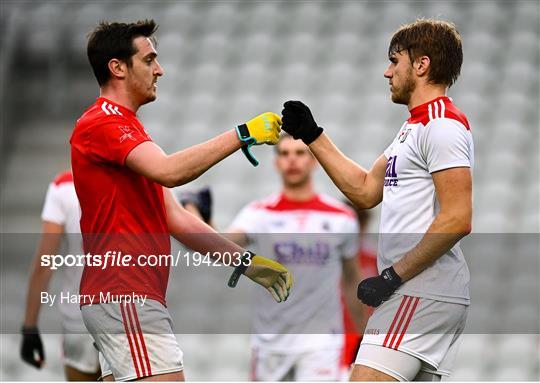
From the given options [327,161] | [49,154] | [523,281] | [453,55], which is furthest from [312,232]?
[49,154]

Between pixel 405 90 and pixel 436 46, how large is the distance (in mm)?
204

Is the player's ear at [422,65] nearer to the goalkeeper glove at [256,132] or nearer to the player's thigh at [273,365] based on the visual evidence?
the goalkeeper glove at [256,132]

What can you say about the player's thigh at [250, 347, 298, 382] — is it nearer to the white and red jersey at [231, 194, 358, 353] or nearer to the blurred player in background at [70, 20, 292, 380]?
the white and red jersey at [231, 194, 358, 353]

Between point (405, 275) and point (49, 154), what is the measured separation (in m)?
7.75

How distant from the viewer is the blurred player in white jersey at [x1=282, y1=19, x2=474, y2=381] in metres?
3.65

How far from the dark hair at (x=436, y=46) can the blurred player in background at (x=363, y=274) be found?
2972mm

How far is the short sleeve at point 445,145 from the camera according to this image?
11.9 feet

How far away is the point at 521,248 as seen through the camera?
9.59 meters

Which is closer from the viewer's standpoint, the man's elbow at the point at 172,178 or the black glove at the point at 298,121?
the man's elbow at the point at 172,178

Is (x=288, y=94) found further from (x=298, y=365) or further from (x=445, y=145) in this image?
(x=445, y=145)

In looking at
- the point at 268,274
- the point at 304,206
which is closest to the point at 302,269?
the point at 304,206

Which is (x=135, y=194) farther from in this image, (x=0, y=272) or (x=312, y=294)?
(x=0, y=272)

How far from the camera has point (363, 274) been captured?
7504 millimetres

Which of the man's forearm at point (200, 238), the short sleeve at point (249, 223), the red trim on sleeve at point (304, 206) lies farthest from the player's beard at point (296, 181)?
the man's forearm at point (200, 238)
